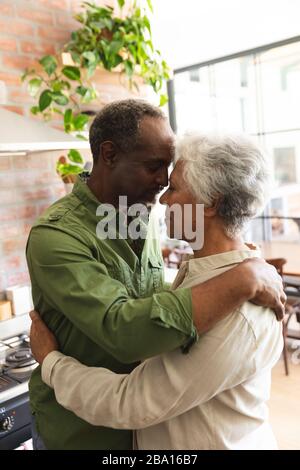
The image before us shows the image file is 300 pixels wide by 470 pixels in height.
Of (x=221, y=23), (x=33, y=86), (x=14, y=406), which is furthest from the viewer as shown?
(x=221, y=23)

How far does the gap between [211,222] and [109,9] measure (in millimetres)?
1948

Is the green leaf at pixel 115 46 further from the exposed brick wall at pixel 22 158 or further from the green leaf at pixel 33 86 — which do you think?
the green leaf at pixel 33 86

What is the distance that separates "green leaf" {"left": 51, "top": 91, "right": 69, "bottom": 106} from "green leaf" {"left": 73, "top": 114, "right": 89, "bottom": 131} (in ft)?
0.33

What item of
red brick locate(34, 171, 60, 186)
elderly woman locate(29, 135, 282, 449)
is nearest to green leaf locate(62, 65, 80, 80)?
red brick locate(34, 171, 60, 186)

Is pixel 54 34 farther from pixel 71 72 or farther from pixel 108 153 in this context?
pixel 108 153

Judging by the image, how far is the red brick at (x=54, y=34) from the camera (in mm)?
2342

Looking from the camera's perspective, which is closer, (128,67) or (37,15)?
(37,15)

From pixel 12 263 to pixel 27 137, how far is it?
2.60 ft

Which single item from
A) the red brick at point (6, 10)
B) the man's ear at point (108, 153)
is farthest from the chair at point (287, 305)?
the man's ear at point (108, 153)

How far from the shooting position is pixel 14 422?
5.42ft

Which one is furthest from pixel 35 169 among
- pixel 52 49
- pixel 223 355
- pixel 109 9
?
pixel 223 355

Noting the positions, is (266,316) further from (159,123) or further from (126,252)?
(159,123)

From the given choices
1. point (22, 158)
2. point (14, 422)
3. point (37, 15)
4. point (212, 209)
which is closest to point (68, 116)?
point (22, 158)

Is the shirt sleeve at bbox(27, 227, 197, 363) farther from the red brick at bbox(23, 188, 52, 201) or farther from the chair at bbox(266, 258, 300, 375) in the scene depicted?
the chair at bbox(266, 258, 300, 375)
